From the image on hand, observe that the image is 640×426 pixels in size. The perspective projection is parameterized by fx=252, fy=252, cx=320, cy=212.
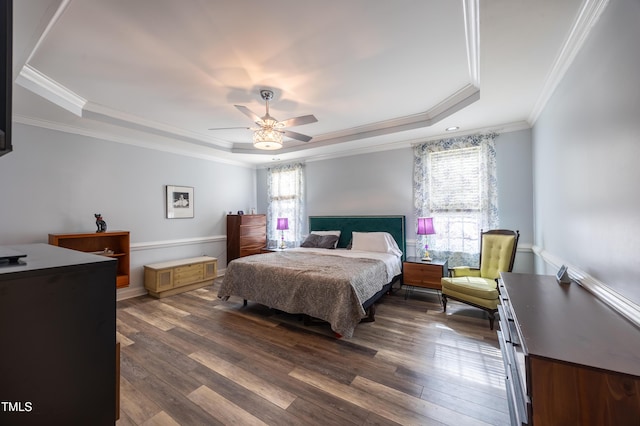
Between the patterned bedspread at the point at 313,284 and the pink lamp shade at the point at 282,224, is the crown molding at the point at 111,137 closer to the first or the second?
the pink lamp shade at the point at 282,224

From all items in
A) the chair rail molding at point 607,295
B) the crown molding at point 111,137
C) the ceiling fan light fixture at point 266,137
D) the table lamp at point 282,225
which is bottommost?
the chair rail molding at point 607,295

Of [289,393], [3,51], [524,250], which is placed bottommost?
[289,393]

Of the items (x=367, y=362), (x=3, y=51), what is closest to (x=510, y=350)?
(x=367, y=362)

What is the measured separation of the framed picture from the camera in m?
4.71

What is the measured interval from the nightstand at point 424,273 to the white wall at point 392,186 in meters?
0.61

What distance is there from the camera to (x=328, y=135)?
4.75 metres

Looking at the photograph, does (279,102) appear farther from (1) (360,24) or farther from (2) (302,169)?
(2) (302,169)

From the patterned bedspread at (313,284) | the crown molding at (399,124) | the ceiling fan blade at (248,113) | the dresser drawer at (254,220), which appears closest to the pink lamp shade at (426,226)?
the patterned bedspread at (313,284)

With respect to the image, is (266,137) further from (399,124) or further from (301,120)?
(399,124)

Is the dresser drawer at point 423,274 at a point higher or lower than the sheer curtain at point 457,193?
lower

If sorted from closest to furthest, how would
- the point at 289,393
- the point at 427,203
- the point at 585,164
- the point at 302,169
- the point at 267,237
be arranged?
the point at 585,164
the point at 289,393
the point at 427,203
the point at 302,169
the point at 267,237

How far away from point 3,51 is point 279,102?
2.71 m

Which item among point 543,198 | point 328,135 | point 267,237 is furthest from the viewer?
point 267,237

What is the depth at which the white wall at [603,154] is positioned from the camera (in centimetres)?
126
